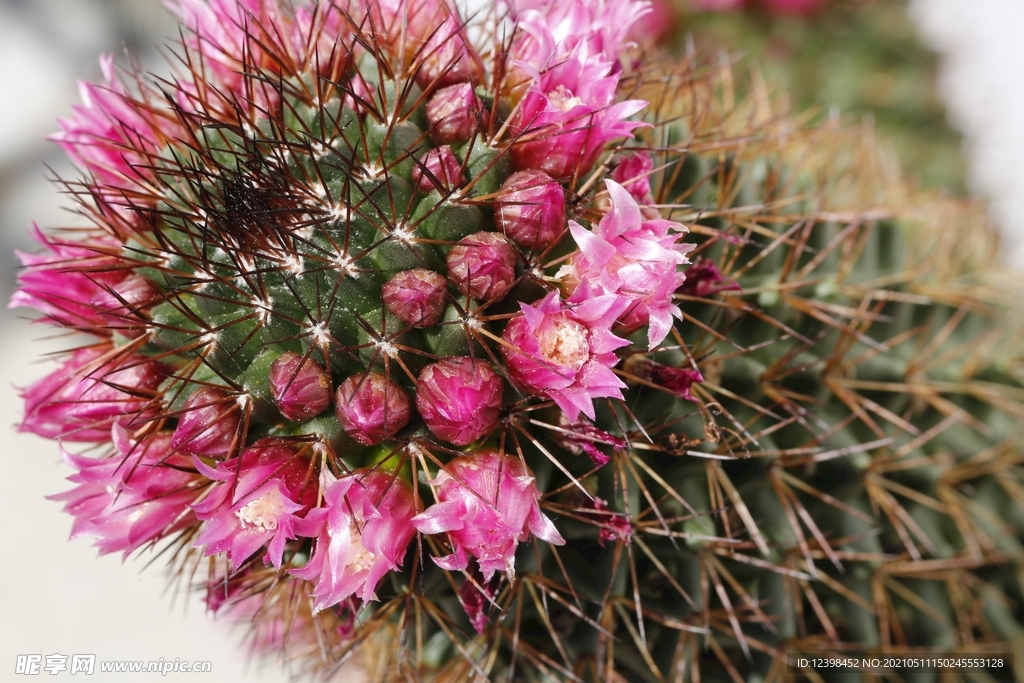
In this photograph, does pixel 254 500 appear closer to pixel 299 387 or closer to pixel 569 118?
pixel 299 387

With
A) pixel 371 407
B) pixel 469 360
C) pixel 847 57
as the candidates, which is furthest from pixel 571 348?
pixel 847 57

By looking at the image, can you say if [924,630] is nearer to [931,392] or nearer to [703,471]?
[931,392]

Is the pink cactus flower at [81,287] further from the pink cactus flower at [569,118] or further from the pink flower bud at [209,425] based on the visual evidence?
the pink cactus flower at [569,118]

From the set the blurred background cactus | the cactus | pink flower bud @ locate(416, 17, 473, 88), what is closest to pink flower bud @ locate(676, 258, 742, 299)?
the cactus

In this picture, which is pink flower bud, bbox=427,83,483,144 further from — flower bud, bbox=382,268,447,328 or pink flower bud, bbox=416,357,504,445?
pink flower bud, bbox=416,357,504,445

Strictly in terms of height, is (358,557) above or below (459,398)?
below
